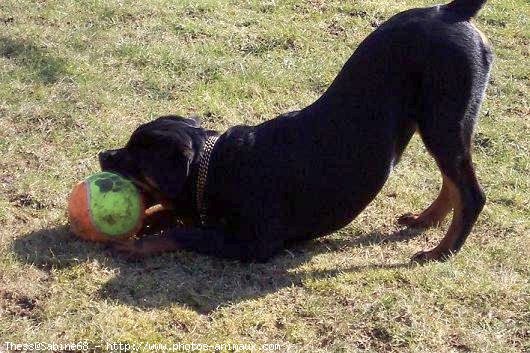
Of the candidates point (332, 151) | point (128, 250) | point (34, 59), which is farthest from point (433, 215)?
point (34, 59)

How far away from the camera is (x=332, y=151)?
172 inches

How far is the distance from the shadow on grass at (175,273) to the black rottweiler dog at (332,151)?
8 cm

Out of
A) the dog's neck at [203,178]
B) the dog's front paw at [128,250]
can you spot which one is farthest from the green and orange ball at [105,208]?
the dog's neck at [203,178]

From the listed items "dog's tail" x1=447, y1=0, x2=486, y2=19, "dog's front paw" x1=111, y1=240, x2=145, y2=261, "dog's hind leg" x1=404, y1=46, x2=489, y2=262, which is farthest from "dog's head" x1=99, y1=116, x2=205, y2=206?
"dog's tail" x1=447, y1=0, x2=486, y2=19

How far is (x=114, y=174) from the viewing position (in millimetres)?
4352

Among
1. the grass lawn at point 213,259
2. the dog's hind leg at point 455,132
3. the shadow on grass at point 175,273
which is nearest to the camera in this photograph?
the grass lawn at point 213,259

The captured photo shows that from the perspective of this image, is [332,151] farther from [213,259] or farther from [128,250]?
[128,250]

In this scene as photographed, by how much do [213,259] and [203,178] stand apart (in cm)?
44

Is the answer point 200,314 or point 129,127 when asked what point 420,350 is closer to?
point 200,314

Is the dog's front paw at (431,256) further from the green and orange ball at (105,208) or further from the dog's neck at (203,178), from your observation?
the green and orange ball at (105,208)

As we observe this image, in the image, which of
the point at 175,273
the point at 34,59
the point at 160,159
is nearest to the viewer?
the point at 175,273

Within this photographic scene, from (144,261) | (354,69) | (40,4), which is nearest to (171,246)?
(144,261)

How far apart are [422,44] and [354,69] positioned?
395 millimetres

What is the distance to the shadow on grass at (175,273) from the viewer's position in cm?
396
